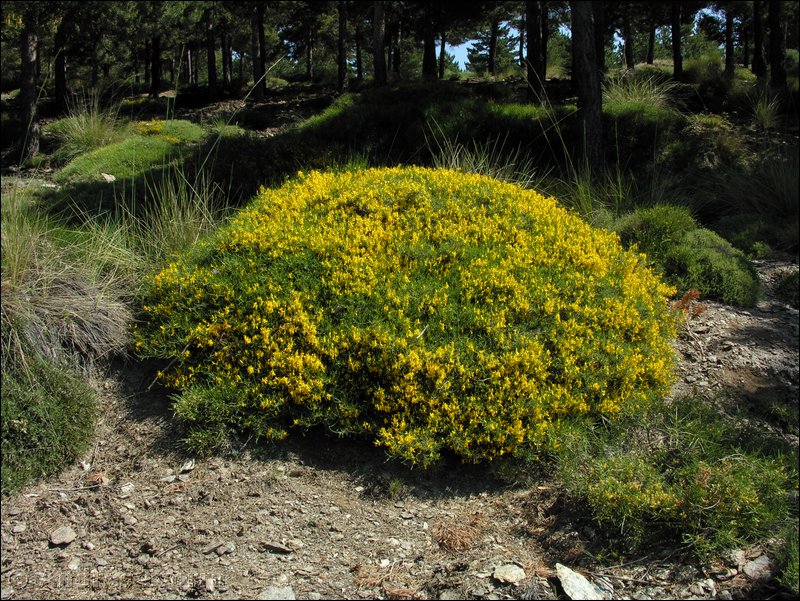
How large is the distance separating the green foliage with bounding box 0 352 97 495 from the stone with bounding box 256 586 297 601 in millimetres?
1635

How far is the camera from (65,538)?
12.0 feet

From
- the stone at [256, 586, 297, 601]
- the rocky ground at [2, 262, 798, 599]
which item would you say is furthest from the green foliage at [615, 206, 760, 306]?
the stone at [256, 586, 297, 601]

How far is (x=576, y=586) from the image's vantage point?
3.23 meters

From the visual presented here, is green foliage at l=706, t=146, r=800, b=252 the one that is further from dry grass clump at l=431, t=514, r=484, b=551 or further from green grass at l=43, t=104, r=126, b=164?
green grass at l=43, t=104, r=126, b=164

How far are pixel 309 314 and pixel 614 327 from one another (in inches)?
77.1

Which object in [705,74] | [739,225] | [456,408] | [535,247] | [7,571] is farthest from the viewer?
[705,74]

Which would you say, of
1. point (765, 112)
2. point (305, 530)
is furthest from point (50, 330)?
point (765, 112)

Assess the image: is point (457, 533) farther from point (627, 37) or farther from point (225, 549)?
point (627, 37)

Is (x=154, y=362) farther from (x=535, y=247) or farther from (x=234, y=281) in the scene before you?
(x=535, y=247)

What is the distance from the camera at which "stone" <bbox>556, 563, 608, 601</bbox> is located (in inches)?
125

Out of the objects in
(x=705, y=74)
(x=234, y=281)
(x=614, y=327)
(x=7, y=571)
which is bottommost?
(x=7, y=571)

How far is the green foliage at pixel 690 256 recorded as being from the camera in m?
5.75

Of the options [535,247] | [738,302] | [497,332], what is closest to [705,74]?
[738,302]

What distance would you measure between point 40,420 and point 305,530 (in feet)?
5.74
